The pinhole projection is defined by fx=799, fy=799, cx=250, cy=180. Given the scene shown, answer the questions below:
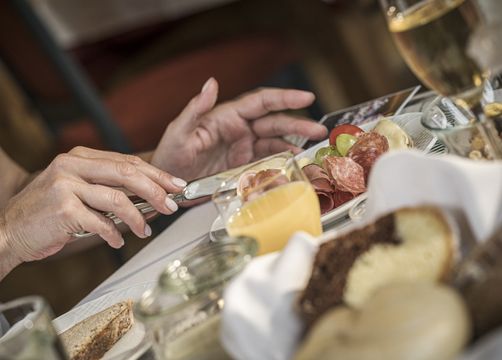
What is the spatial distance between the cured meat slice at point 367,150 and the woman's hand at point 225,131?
365 millimetres

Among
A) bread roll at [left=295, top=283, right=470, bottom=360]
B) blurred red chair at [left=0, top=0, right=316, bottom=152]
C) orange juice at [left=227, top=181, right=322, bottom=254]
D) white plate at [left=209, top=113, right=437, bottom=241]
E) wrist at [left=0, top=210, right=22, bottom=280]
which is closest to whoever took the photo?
bread roll at [left=295, top=283, right=470, bottom=360]

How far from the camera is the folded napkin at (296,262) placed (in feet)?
2.06

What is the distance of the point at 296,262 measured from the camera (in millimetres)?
677

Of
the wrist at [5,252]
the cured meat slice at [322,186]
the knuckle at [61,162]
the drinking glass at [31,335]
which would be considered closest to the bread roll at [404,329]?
the drinking glass at [31,335]

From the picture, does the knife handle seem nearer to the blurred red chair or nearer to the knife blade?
the knife blade

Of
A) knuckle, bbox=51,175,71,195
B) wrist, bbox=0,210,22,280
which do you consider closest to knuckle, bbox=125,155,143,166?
knuckle, bbox=51,175,71,195

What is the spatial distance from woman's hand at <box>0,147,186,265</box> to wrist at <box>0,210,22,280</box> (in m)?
0.06

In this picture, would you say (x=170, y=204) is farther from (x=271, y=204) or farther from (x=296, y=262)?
(x=296, y=262)

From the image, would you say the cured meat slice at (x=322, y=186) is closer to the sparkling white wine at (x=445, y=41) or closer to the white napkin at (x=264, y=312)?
the sparkling white wine at (x=445, y=41)

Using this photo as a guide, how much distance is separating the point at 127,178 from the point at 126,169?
16 mm

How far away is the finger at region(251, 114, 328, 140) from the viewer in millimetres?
1485

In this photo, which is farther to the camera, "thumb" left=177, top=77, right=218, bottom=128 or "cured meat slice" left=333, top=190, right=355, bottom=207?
"thumb" left=177, top=77, right=218, bottom=128

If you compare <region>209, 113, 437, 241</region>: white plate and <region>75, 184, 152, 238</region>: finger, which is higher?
<region>75, 184, 152, 238</region>: finger

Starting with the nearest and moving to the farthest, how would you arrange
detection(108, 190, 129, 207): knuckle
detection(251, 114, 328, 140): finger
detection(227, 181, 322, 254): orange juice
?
detection(227, 181, 322, 254): orange juice < detection(108, 190, 129, 207): knuckle < detection(251, 114, 328, 140): finger
